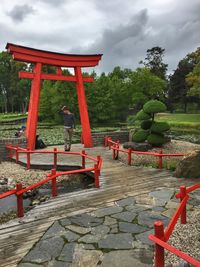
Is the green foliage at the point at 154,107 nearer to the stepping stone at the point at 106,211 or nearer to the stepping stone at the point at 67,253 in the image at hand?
the stepping stone at the point at 106,211

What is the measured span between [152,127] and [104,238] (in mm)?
10336

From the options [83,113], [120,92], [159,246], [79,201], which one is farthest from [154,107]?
[120,92]

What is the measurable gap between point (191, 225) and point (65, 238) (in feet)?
6.98

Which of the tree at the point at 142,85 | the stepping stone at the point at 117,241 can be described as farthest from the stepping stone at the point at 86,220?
the tree at the point at 142,85

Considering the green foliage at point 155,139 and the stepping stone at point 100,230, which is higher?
the green foliage at point 155,139

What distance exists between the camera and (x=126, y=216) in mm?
5270

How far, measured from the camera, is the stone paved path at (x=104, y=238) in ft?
12.3

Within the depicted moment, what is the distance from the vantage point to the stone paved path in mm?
3734

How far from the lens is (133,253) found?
12.8ft

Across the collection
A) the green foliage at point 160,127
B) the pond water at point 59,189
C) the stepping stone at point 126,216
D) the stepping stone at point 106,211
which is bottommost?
the pond water at point 59,189

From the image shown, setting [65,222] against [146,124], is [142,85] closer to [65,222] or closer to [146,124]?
[146,124]

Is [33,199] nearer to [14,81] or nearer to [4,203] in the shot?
[4,203]

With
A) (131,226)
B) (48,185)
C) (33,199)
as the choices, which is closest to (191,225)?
(131,226)

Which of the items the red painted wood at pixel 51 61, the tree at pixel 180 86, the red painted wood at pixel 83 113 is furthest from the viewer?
the tree at pixel 180 86
